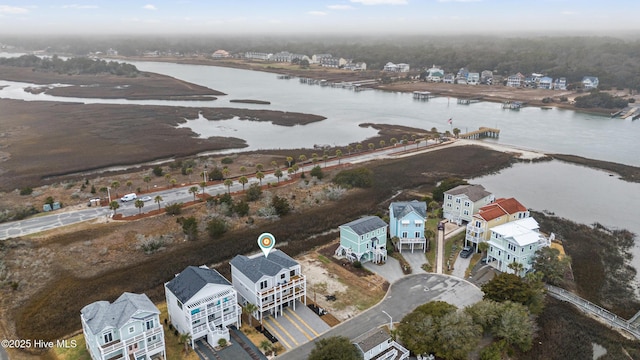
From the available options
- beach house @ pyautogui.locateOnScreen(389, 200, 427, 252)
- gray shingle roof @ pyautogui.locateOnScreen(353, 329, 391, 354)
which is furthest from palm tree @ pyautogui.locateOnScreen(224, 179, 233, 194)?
gray shingle roof @ pyautogui.locateOnScreen(353, 329, 391, 354)

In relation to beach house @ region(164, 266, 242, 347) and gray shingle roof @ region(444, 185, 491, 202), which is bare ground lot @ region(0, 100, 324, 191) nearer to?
beach house @ region(164, 266, 242, 347)

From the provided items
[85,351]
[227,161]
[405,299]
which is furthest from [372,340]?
[227,161]

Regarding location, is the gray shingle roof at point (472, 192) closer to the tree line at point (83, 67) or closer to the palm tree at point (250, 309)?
the palm tree at point (250, 309)

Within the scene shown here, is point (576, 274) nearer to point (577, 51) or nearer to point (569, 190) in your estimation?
point (569, 190)

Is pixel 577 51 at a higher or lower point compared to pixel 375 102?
higher

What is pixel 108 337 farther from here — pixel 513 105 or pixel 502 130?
pixel 513 105

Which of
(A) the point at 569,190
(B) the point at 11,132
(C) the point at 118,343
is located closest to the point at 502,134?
(A) the point at 569,190

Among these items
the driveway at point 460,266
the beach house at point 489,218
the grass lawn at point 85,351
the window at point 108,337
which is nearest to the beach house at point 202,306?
the grass lawn at point 85,351
